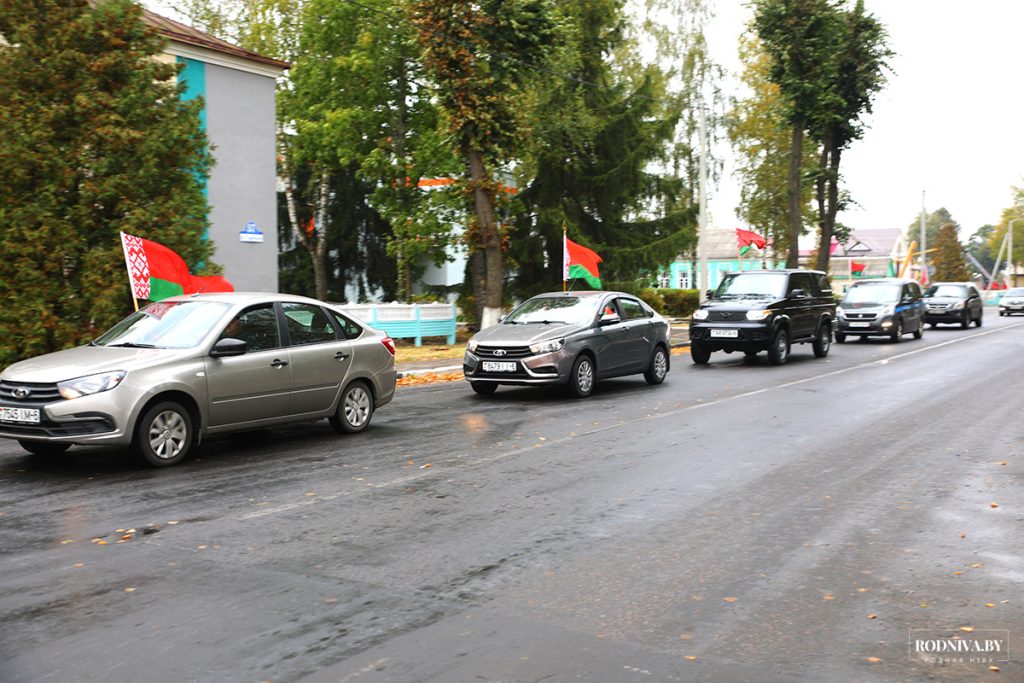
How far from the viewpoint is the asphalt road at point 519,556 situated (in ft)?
13.7

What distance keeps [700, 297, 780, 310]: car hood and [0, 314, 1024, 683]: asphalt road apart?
9.00 meters

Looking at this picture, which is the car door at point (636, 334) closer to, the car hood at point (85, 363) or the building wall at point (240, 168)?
the car hood at point (85, 363)

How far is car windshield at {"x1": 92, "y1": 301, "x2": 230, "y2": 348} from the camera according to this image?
9273 mm

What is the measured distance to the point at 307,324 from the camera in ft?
34.2

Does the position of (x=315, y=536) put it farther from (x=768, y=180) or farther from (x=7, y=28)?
(x=768, y=180)

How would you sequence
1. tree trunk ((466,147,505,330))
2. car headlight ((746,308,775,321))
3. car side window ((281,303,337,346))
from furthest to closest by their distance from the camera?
tree trunk ((466,147,505,330)) < car headlight ((746,308,775,321)) < car side window ((281,303,337,346))

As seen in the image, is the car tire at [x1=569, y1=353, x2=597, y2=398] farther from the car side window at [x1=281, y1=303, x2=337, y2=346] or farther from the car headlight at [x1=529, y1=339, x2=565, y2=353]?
the car side window at [x1=281, y1=303, x2=337, y2=346]

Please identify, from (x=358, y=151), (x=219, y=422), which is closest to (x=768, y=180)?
(x=358, y=151)

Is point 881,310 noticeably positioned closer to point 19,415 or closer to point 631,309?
point 631,309

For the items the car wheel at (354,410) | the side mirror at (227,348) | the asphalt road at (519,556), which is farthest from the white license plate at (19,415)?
the car wheel at (354,410)

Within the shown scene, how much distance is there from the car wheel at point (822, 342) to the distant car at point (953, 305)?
16.6 m

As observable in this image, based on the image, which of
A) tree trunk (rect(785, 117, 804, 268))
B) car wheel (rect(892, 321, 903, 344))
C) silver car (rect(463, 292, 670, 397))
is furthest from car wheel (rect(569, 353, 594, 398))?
tree trunk (rect(785, 117, 804, 268))

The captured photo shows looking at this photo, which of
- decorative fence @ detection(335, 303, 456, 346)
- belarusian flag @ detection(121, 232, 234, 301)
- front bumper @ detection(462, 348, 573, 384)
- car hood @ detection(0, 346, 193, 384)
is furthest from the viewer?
decorative fence @ detection(335, 303, 456, 346)

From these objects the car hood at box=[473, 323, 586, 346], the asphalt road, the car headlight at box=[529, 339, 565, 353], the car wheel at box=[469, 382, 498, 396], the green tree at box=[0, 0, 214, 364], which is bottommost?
the asphalt road
